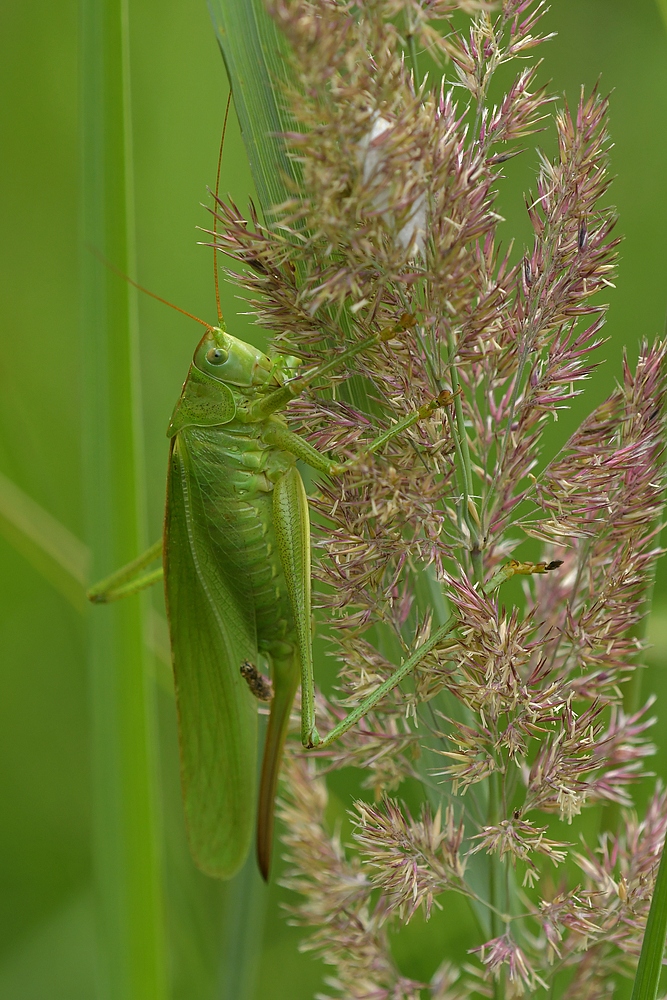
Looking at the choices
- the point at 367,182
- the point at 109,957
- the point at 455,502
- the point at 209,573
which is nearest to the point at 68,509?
the point at 209,573

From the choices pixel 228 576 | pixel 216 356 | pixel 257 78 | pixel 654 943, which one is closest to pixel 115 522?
pixel 228 576

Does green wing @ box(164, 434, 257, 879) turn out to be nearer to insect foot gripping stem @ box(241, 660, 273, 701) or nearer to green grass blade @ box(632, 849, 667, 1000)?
insect foot gripping stem @ box(241, 660, 273, 701)

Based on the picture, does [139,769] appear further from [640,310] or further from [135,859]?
[640,310]

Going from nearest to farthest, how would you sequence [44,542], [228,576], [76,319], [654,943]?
[654,943] < [228,576] < [44,542] < [76,319]

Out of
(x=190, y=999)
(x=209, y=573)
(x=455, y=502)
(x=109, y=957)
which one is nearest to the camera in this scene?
(x=455, y=502)

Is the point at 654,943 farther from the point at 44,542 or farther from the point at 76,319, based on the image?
the point at 76,319

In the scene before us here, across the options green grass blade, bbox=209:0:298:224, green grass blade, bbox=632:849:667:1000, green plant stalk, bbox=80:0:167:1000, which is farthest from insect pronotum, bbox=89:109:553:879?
green grass blade, bbox=632:849:667:1000

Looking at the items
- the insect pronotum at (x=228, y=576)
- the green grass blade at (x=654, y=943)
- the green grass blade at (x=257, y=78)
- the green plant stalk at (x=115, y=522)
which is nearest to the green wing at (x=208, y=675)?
the insect pronotum at (x=228, y=576)
